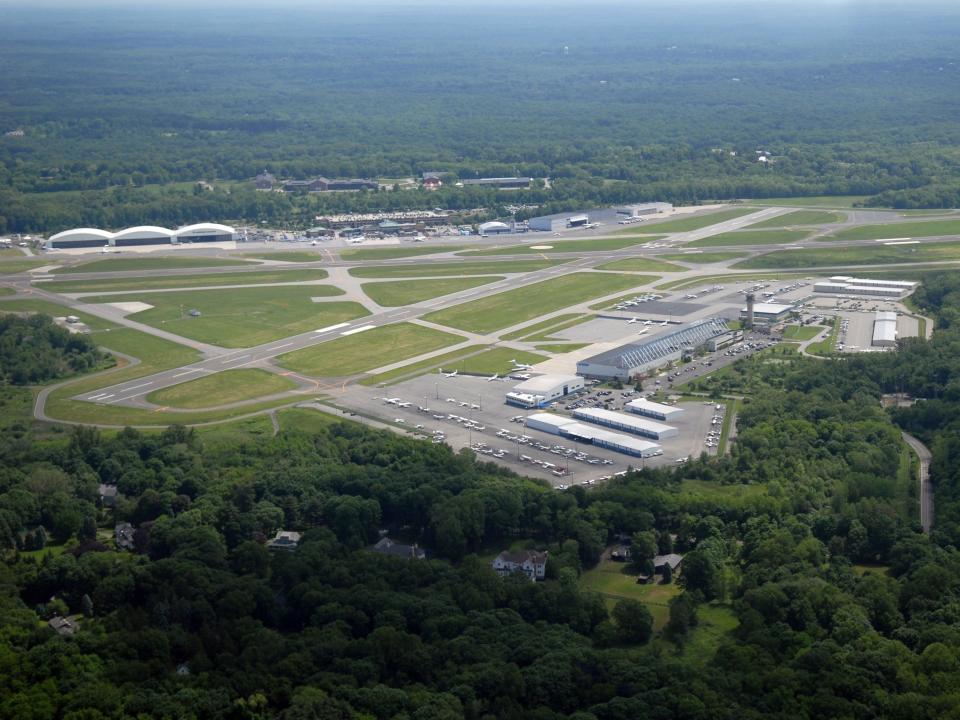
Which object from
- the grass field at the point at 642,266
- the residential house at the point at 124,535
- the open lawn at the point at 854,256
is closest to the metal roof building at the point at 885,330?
the open lawn at the point at 854,256

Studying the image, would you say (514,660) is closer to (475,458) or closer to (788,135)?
(475,458)

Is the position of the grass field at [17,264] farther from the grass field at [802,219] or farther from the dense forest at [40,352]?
the grass field at [802,219]

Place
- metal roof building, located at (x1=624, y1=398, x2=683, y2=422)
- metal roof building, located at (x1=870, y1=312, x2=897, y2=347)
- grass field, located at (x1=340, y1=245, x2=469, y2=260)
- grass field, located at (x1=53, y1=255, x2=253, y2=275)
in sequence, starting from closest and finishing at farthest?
metal roof building, located at (x1=624, y1=398, x2=683, y2=422)
metal roof building, located at (x1=870, y1=312, x2=897, y2=347)
grass field, located at (x1=53, y1=255, x2=253, y2=275)
grass field, located at (x1=340, y1=245, x2=469, y2=260)

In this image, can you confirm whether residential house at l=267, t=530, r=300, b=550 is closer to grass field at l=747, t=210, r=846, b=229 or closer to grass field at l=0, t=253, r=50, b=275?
grass field at l=0, t=253, r=50, b=275

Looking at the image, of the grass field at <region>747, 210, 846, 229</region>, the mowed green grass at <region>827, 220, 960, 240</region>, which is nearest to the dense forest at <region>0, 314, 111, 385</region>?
the grass field at <region>747, 210, 846, 229</region>

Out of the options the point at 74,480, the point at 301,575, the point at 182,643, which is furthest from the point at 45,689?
the point at 74,480

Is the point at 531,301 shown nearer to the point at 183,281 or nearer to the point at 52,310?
the point at 183,281

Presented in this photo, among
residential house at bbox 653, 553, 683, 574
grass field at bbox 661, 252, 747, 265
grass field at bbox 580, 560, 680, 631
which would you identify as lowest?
grass field at bbox 580, 560, 680, 631
